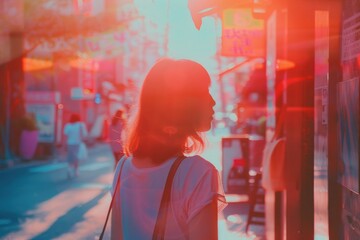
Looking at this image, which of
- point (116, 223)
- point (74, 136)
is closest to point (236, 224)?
point (116, 223)

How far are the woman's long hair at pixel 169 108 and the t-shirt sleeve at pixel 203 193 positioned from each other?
21cm

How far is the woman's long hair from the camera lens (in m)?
2.08

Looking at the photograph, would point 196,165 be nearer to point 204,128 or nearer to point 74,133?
point 204,128

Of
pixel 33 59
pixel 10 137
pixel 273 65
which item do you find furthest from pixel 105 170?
pixel 273 65

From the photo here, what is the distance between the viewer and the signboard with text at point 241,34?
29.1 ft

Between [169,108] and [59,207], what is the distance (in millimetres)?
9242

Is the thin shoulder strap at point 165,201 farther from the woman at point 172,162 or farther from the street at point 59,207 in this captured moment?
the street at point 59,207

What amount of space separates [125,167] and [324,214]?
1.97m

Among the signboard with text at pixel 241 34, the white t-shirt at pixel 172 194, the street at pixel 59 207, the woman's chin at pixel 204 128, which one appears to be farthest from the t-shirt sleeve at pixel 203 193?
the signboard with text at pixel 241 34

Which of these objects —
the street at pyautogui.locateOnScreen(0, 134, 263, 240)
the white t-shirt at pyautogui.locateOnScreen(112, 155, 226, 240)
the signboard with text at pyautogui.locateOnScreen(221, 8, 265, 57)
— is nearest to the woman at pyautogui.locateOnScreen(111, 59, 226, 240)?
the white t-shirt at pyautogui.locateOnScreen(112, 155, 226, 240)

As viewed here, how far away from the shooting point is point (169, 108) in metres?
2.10

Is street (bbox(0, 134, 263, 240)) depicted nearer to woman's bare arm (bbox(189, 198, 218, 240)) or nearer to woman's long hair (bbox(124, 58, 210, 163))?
woman's long hair (bbox(124, 58, 210, 163))

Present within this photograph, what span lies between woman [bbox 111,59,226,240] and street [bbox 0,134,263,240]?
489 cm

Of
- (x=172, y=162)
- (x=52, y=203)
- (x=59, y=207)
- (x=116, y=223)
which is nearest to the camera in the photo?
(x=172, y=162)
